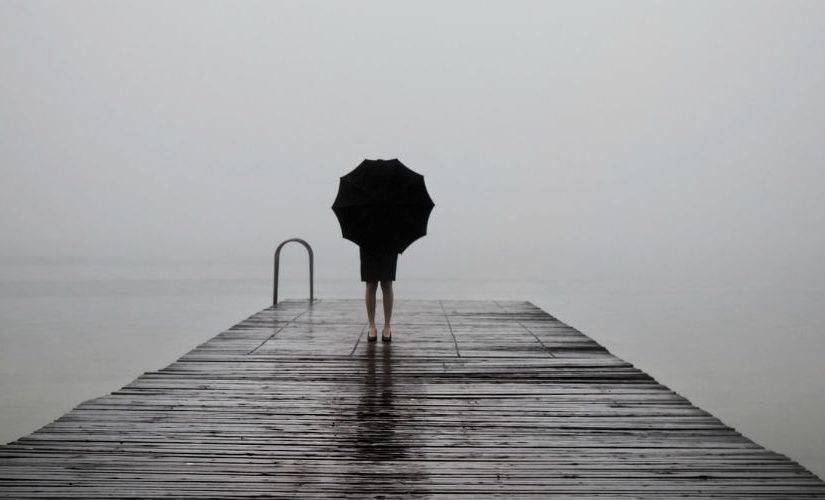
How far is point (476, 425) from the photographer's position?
4824mm

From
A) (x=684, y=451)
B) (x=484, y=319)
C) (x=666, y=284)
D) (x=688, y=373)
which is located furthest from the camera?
(x=666, y=284)

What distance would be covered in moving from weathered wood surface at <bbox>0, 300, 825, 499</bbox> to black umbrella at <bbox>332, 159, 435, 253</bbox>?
1.16 m


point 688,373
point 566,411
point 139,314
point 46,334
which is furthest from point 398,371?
point 139,314

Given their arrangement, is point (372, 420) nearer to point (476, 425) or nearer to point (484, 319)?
point (476, 425)

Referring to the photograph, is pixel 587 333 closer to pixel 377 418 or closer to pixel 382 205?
pixel 382 205

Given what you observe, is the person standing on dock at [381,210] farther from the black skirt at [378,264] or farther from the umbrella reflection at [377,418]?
the umbrella reflection at [377,418]

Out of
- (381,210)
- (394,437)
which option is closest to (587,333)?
(381,210)

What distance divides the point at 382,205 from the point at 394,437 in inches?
128

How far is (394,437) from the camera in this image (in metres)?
4.55

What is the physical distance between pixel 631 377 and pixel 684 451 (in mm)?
2216

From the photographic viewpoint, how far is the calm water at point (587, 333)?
15.6 meters

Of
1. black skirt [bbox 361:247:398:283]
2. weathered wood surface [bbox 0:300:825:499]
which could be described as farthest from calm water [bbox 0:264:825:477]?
black skirt [bbox 361:247:398:283]

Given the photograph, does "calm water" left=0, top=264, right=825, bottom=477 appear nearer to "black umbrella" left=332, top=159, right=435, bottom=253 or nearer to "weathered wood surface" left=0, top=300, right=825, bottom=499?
"weathered wood surface" left=0, top=300, right=825, bottom=499

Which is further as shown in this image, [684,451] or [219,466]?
[684,451]
